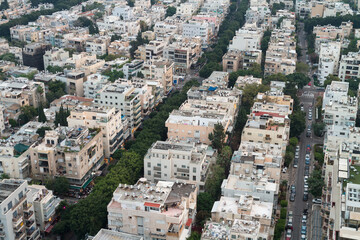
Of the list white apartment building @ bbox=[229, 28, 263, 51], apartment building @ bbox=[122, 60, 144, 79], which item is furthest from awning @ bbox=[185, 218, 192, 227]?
white apartment building @ bbox=[229, 28, 263, 51]

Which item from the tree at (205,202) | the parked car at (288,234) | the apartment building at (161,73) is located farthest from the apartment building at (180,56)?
the parked car at (288,234)

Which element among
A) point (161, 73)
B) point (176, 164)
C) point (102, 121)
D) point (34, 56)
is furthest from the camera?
point (34, 56)

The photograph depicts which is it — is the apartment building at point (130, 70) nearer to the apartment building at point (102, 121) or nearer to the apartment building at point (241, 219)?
the apartment building at point (102, 121)

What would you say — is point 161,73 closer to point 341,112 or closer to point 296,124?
point 296,124

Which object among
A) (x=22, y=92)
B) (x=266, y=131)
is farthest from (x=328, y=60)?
(x=22, y=92)

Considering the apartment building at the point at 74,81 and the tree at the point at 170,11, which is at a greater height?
the tree at the point at 170,11

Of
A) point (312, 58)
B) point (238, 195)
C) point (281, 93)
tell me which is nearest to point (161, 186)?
point (238, 195)

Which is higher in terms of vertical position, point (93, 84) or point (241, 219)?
point (93, 84)

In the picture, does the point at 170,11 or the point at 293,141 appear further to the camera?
the point at 170,11
